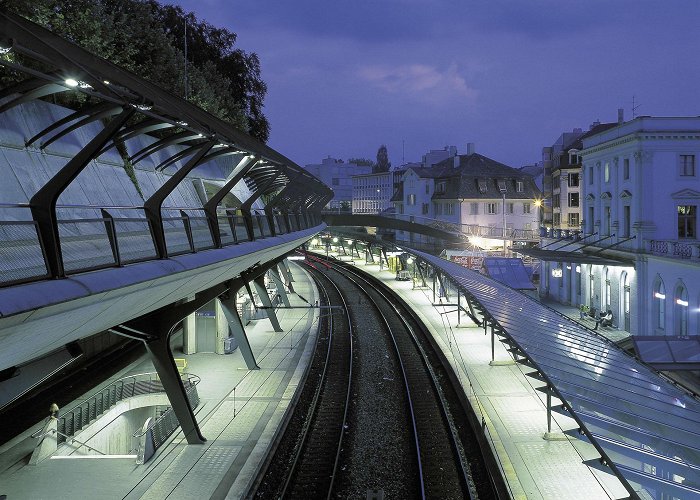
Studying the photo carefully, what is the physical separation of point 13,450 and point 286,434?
5.43 metres

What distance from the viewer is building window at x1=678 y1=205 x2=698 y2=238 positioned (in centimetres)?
2825

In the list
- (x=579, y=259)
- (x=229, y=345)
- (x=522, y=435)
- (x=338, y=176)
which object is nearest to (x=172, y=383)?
(x=522, y=435)

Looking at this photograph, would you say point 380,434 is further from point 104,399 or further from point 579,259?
point 579,259

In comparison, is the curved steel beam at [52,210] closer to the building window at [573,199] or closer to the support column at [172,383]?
the support column at [172,383]

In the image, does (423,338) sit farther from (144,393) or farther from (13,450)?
(13,450)

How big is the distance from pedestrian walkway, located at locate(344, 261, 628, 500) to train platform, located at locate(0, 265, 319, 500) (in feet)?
15.1

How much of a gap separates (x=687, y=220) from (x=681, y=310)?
5.93 meters

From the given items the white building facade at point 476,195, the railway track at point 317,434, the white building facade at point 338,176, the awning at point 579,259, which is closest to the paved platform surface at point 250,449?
the railway track at point 317,434

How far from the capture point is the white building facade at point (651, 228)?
80.9 ft

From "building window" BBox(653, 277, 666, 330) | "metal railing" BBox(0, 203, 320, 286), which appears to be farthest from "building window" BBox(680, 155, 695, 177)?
"metal railing" BBox(0, 203, 320, 286)

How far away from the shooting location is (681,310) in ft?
80.0

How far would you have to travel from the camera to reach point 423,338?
84.4 feet

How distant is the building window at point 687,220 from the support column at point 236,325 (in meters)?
20.6

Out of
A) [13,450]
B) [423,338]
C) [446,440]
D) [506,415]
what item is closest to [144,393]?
[13,450]
